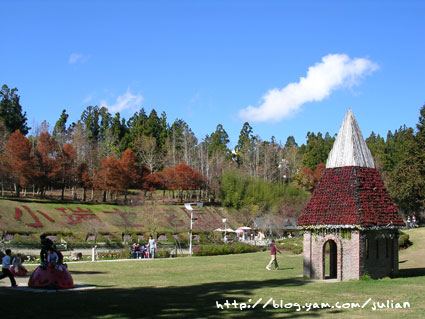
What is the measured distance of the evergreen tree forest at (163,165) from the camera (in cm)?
7050

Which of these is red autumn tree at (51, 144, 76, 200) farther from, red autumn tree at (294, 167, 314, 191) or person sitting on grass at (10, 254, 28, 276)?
person sitting on grass at (10, 254, 28, 276)

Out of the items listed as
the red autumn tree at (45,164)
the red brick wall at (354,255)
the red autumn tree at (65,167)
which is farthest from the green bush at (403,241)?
the red autumn tree at (65,167)

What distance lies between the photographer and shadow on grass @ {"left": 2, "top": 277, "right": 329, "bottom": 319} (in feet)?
43.7

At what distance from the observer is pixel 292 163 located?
115 meters

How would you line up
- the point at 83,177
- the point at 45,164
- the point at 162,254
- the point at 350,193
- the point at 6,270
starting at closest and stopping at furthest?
the point at 6,270, the point at 350,193, the point at 162,254, the point at 45,164, the point at 83,177

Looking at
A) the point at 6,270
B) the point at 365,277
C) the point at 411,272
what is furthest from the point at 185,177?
the point at 6,270

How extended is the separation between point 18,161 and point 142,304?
61187 millimetres

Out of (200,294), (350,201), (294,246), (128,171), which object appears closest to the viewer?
(200,294)

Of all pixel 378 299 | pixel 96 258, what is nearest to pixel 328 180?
pixel 378 299

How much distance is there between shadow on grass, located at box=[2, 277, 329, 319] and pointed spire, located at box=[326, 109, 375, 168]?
9.58 meters

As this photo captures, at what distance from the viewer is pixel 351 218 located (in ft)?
76.7

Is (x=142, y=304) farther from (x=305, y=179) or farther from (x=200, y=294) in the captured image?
(x=305, y=179)

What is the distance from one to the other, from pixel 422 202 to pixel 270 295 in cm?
4070

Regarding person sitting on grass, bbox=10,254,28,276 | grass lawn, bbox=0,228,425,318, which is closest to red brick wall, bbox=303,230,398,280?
grass lawn, bbox=0,228,425,318
